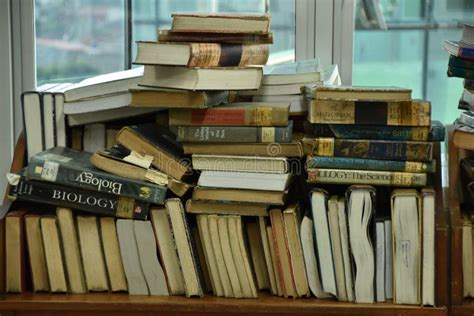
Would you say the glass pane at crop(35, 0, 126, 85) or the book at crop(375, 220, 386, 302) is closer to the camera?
the book at crop(375, 220, 386, 302)

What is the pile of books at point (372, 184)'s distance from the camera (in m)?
1.59

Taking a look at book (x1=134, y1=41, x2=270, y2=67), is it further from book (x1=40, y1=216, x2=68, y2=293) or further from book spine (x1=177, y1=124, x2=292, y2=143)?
book (x1=40, y1=216, x2=68, y2=293)

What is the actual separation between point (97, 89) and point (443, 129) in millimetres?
685

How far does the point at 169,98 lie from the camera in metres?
1.61

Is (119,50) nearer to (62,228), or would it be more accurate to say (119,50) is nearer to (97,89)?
(97,89)

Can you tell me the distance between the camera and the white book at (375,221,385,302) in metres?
1.60

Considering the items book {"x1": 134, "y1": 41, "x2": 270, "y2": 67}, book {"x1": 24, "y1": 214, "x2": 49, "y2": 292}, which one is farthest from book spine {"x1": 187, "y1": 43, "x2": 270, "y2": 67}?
book {"x1": 24, "y1": 214, "x2": 49, "y2": 292}

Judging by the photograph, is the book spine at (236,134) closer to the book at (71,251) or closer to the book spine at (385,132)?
the book spine at (385,132)

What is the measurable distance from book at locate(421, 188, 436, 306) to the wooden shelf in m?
0.04

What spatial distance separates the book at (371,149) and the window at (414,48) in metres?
0.50

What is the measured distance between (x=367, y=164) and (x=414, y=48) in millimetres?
558

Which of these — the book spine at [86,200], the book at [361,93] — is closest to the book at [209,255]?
the book spine at [86,200]

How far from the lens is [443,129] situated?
1629 millimetres

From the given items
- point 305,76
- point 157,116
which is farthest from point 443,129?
point 157,116
